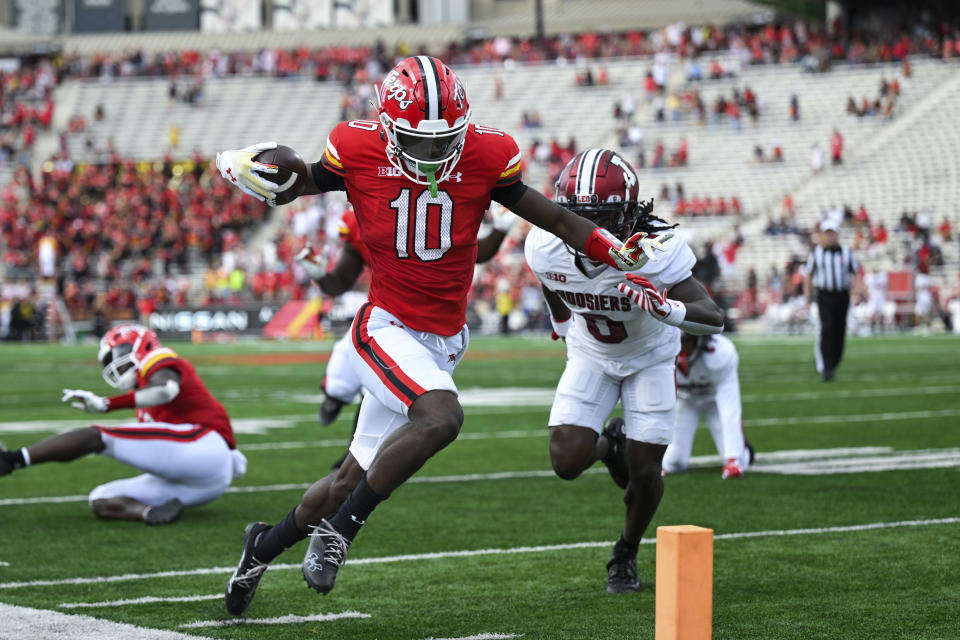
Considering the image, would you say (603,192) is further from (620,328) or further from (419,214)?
(419,214)

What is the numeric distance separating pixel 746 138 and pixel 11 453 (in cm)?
3118

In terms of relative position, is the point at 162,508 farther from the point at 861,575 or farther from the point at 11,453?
the point at 861,575

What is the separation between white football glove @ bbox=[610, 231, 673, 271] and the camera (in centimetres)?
466

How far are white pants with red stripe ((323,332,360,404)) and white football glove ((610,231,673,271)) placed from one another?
451 cm

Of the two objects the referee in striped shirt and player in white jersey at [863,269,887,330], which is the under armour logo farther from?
player in white jersey at [863,269,887,330]

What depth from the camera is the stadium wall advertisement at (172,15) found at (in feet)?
173

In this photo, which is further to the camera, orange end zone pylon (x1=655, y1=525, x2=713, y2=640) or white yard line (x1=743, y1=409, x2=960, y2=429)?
white yard line (x1=743, y1=409, x2=960, y2=429)

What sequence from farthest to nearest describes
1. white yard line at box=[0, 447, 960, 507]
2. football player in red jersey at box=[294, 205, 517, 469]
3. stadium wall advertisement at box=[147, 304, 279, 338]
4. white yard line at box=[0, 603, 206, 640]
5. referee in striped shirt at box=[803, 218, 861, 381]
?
stadium wall advertisement at box=[147, 304, 279, 338], referee in striped shirt at box=[803, 218, 861, 381], white yard line at box=[0, 447, 960, 507], football player in red jersey at box=[294, 205, 517, 469], white yard line at box=[0, 603, 206, 640]

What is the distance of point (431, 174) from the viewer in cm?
452

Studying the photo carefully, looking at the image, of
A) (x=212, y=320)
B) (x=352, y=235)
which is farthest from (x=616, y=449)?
(x=212, y=320)

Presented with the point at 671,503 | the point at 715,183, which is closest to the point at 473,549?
the point at 671,503

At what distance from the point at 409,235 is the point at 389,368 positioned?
456mm

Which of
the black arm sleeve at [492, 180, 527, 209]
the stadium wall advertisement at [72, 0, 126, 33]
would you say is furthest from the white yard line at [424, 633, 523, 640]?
the stadium wall advertisement at [72, 0, 126, 33]

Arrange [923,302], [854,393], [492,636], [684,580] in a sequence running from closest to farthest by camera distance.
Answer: [684,580]
[492,636]
[854,393]
[923,302]
